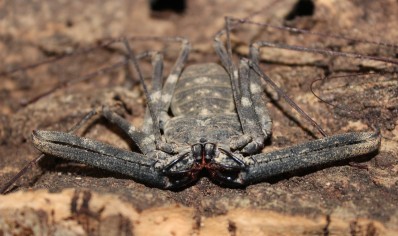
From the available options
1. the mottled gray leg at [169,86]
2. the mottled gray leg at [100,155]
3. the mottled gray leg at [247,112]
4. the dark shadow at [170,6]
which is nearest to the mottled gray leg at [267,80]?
the mottled gray leg at [247,112]

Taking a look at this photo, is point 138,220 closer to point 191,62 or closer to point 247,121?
point 247,121

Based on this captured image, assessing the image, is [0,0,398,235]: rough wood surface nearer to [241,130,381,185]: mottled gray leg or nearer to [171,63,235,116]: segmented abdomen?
[241,130,381,185]: mottled gray leg

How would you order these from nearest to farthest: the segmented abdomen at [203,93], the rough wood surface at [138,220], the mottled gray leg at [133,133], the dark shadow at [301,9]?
the rough wood surface at [138,220]
the mottled gray leg at [133,133]
the segmented abdomen at [203,93]
the dark shadow at [301,9]

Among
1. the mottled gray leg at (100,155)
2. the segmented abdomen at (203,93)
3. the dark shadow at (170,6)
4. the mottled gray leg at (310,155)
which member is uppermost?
the dark shadow at (170,6)

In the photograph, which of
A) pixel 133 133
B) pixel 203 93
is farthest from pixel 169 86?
pixel 133 133

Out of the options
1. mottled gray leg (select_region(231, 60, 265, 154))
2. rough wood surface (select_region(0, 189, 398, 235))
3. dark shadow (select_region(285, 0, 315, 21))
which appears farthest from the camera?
dark shadow (select_region(285, 0, 315, 21))

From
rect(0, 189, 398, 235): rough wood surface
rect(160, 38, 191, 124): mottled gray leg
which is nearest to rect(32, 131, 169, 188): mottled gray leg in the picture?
rect(0, 189, 398, 235): rough wood surface

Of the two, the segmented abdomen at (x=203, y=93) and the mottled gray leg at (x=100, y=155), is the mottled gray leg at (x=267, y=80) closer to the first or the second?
the segmented abdomen at (x=203, y=93)
